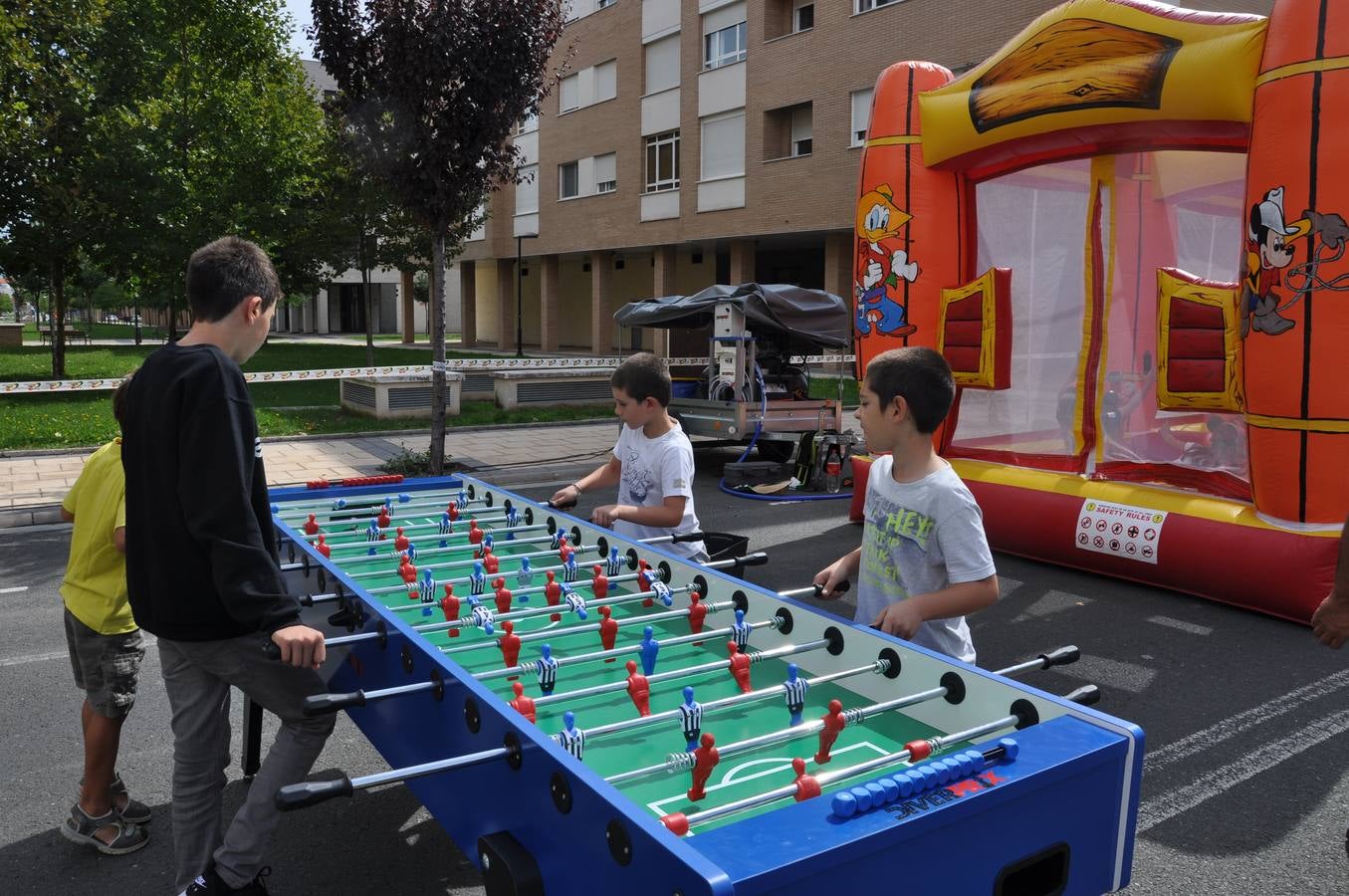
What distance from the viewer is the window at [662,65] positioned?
28.1 m

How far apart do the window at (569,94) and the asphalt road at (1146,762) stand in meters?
28.1

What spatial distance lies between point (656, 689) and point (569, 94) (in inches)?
1283

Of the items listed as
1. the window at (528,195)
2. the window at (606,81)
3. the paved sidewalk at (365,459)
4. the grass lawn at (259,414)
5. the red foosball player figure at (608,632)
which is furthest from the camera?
the window at (528,195)

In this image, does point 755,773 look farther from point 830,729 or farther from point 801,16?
point 801,16

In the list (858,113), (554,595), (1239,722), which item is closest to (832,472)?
(1239,722)

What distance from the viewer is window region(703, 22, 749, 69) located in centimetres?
2577

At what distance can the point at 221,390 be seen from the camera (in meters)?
2.48

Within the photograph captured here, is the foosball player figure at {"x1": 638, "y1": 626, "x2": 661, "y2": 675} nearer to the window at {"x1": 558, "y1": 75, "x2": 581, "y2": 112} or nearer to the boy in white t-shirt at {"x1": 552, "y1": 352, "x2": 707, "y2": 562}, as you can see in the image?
the boy in white t-shirt at {"x1": 552, "y1": 352, "x2": 707, "y2": 562}

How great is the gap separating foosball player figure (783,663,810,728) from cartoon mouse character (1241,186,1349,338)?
5.01 meters

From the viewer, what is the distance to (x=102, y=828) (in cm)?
352

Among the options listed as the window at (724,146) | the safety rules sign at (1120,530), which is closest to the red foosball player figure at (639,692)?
the safety rules sign at (1120,530)

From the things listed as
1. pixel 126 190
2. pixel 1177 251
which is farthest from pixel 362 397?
pixel 1177 251

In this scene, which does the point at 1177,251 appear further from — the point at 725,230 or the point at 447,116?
the point at 725,230

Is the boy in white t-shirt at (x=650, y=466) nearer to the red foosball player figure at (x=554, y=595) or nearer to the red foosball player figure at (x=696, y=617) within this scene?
the red foosball player figure at (x=554, y=595)
